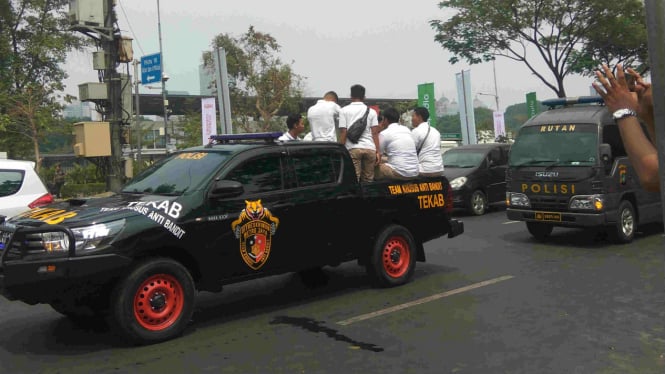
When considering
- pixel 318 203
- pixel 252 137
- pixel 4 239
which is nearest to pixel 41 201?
A: pixel 4 239

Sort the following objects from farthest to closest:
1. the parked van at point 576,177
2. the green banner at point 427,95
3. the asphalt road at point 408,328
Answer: the green banner at point 427,95 < the parked van at point 576,177 < the asphalt road at point 408,328

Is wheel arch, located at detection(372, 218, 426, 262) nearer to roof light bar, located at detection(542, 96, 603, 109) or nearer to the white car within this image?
roof light bar, located at detection(542, 96, 603, 109)

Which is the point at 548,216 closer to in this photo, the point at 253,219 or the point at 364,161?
the point at 364,161

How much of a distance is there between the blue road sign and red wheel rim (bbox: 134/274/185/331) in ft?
59.0

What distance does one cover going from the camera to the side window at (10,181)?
9.13 m

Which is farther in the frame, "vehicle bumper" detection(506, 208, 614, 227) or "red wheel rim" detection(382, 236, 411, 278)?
"vehicle bumper" detection(506, 208, 614, 227)

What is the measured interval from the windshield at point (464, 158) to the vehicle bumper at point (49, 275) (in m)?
→ 11.3

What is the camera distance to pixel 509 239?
1072 centimetres

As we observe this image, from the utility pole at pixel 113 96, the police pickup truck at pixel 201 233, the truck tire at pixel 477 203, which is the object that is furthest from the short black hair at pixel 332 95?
the utility pole at pixel 113 96

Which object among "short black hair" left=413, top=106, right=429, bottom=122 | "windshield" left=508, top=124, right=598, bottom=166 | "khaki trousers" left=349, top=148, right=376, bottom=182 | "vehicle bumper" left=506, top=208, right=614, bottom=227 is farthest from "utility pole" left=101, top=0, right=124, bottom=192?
"vehicle bumper" left=506, top=208, right=614, bottom=227

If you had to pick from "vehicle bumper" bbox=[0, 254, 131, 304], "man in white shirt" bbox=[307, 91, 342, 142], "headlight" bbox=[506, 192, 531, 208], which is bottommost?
"vehicle bumper" bbox=[0, 254, 131, 304]

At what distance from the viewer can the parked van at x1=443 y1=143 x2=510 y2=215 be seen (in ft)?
47.0

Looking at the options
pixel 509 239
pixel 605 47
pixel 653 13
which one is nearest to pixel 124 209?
pixel 653 13

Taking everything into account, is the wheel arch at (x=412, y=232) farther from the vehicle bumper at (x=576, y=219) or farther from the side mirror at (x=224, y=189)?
the vehicle bumper at (x=576, y=219)
